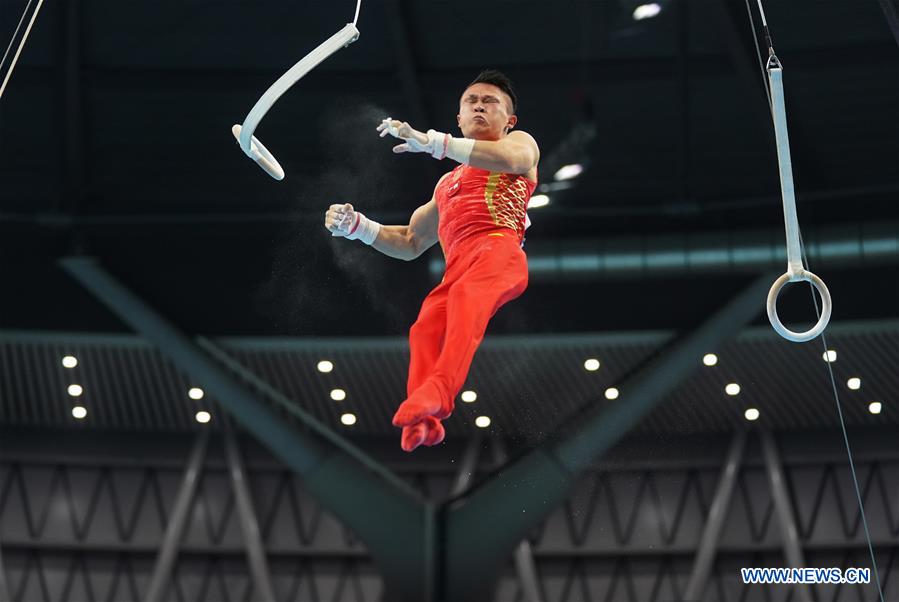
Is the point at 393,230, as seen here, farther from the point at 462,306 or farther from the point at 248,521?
the point at 248,521

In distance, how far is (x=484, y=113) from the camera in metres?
5.48

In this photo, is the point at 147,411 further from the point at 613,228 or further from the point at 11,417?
the point at 613,228

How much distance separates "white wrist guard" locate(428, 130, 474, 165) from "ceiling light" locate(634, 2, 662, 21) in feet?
26.4

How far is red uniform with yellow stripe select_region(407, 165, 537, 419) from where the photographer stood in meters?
5.01

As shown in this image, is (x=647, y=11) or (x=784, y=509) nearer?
(x=647, y=11)

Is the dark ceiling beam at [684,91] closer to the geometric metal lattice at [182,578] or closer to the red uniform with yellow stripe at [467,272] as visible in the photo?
the geometric metal lattice at [182,578]

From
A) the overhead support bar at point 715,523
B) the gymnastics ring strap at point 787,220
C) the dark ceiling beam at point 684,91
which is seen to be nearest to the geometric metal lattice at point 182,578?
the overhead support bar at point 715,523

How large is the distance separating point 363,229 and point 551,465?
22.3 feet

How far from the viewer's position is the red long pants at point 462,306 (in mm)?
4977

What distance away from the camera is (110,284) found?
564 inches

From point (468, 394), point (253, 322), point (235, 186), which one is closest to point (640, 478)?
point (468, 394)

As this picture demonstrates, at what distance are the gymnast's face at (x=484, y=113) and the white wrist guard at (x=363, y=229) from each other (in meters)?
0.70

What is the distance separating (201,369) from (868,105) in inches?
323

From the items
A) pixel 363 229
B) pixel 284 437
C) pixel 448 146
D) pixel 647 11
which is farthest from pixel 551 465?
pixel 448 146
